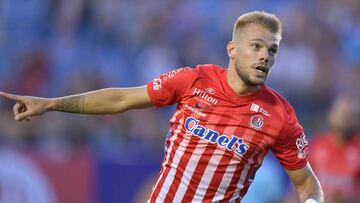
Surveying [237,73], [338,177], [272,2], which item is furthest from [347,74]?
[237,73]

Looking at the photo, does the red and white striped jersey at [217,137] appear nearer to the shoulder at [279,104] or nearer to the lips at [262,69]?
the shoulder at [279,104]

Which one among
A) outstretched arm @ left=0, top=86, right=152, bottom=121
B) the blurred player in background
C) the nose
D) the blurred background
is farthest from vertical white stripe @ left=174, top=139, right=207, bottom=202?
the blurred background

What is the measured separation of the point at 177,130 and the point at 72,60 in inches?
285

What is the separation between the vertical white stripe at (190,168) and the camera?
611 cm

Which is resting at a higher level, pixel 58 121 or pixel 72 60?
pixel 72 60

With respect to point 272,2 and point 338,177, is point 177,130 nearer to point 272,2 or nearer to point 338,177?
point 338,177

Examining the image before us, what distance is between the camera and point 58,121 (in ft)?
38.8

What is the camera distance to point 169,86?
619 centimetres

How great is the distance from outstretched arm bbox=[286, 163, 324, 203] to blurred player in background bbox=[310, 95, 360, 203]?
11.3 ft

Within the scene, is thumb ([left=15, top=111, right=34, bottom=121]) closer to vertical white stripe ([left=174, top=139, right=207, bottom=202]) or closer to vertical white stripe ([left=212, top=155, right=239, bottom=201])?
vertical white stripe ([left=174, top=139, right=207, bottom=202])

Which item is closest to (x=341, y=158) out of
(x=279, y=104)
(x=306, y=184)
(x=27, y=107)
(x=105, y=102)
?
(x=306, y=184)

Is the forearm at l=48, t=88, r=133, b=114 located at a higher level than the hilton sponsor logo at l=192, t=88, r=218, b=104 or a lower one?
lower

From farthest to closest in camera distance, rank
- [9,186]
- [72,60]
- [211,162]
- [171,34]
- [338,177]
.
Answer: [171,34] < [72,60] < [9,186] < [338,177] < [211,162]

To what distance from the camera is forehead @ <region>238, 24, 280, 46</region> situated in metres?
6.08
